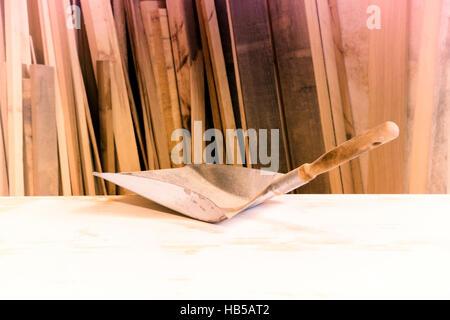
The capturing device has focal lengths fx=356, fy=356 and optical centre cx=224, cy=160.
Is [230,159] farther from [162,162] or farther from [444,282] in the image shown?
[444,282]

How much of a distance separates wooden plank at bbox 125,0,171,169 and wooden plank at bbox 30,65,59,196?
234mm

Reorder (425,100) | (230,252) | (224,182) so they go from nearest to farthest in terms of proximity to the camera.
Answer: (230,252)
(224,182)
(425,100)

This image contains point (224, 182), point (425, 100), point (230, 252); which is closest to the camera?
point (230, 252)

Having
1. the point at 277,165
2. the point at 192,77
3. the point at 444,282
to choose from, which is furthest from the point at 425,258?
the point at 192,77

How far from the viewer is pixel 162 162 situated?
0.99 metres

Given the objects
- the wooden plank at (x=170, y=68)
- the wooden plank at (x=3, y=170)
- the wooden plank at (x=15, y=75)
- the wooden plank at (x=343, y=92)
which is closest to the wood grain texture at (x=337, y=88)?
the wooden plank at (x=343, y=92)

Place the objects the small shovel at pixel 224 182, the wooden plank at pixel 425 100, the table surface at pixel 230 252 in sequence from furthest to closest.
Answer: the wooden plank at pixel 425 100 → the small shovel at pixel 224 182 → the table surface at pixel 230 252

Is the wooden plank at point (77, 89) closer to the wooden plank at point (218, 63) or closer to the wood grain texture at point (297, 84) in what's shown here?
the wooden plank at point (218, 63)

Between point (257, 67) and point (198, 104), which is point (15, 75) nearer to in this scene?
point (198, 104)

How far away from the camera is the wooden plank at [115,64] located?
941 millimetres

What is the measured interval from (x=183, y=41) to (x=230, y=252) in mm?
665

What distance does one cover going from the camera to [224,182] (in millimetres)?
747

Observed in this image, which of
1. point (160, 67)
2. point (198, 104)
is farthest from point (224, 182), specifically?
point (160, 67)
